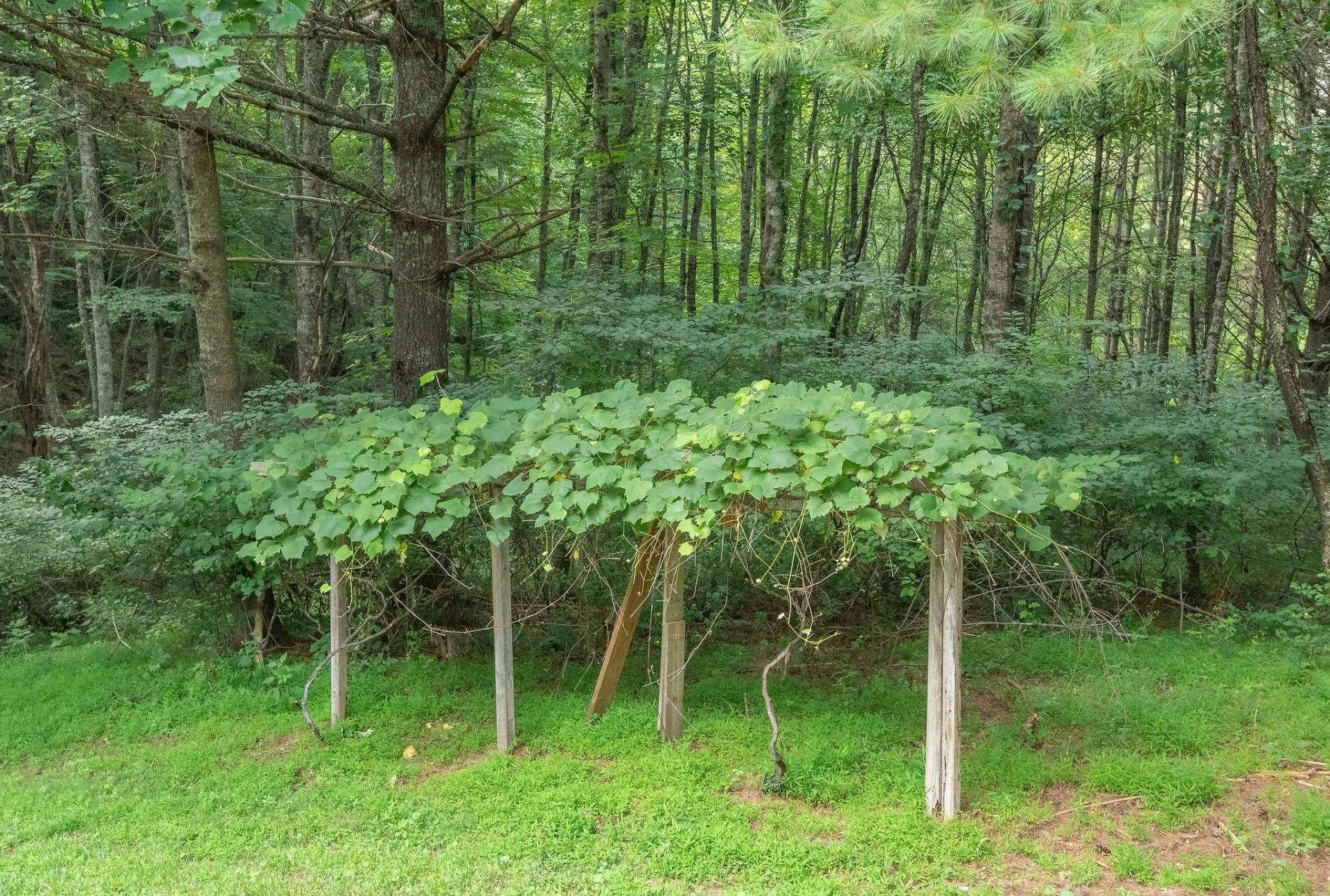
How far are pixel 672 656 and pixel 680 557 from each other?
53cm

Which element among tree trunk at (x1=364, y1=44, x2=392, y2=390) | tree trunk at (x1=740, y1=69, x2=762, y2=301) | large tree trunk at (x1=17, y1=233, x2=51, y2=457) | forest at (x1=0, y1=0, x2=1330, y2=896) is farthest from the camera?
tree trunk at (x1=740, y1=69, x2=762, y2=301)

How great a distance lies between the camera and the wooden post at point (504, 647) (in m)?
4.17

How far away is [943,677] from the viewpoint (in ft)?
11.3

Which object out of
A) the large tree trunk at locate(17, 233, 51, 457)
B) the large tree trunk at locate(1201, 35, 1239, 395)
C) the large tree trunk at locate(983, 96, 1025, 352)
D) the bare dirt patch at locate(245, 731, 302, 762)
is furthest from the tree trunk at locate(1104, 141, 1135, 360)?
the large tree trunk at locate(17, 233, 51, 457)

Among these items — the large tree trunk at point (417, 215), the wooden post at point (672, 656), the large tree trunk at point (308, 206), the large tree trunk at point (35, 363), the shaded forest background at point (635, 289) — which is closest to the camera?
the wooden post at point (672, 656)

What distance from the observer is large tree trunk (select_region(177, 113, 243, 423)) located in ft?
18.5

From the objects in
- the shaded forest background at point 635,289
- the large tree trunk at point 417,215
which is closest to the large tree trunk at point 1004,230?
the shaded forest background at point 635,289

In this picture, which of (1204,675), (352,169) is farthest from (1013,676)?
(352,169)

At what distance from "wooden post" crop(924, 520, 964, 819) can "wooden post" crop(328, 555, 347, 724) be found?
298 cm

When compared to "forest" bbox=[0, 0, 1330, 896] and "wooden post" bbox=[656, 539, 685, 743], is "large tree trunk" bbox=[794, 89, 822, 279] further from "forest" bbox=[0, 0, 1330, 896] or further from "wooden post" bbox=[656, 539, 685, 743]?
"wooden post" bbox=[656, 539, 685, 743]

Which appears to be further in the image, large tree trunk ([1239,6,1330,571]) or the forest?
large tree trunk ([1239,6,1330,571])

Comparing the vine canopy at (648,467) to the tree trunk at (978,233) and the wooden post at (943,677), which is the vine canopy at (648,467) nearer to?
the wooden post at (943,677)

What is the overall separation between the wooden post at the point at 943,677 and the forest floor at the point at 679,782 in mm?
164

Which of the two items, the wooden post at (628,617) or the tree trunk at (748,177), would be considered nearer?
the wooden post at (628,617)
